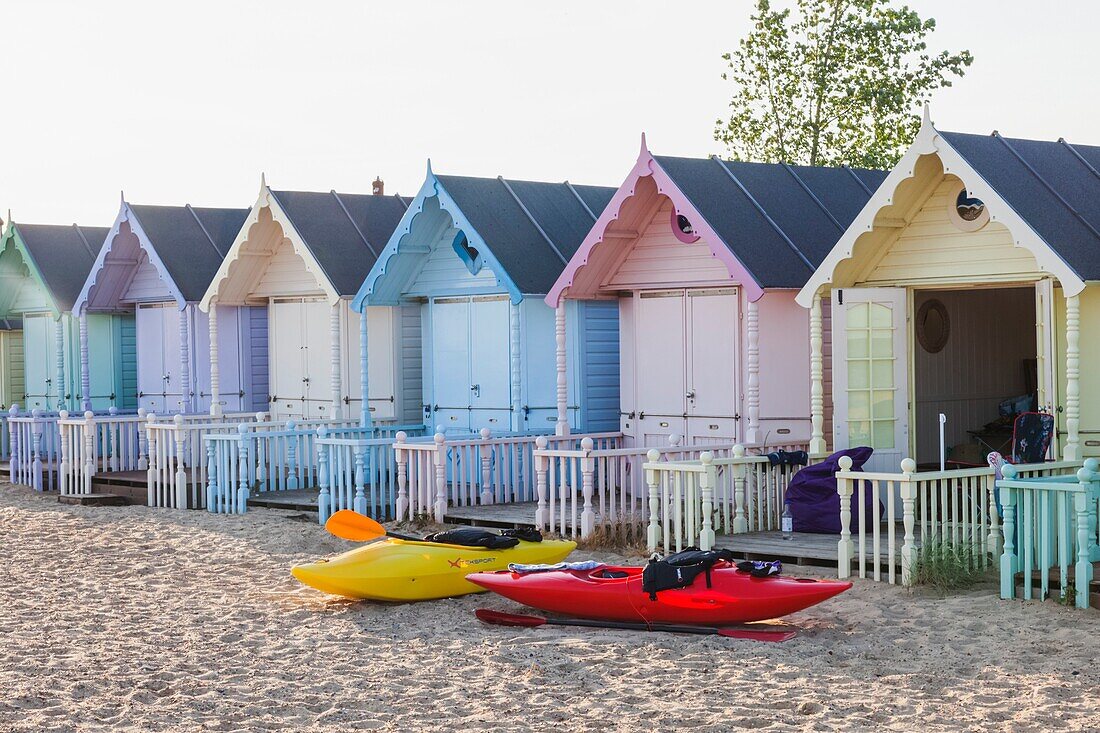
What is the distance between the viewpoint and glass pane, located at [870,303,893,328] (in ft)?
47.3

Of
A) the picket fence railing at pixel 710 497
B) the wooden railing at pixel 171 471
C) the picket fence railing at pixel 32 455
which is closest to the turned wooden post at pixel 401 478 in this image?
the picket fence railing at pixel 710 497

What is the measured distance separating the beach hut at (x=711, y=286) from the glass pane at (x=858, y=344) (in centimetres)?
123

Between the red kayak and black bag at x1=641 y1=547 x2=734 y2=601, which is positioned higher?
black bag at x1=641 y1=547 x2=734 y2=601

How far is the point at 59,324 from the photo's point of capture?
25.6m

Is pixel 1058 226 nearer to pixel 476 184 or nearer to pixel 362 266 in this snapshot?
pixel 476 184

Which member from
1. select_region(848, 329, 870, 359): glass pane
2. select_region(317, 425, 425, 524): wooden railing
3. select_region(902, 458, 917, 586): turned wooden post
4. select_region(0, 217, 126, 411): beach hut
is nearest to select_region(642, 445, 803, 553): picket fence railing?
select_region(848, 329, 870, 359): glass pane

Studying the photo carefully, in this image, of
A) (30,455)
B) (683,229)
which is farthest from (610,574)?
(30,455)

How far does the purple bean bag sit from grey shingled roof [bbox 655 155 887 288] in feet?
7.74

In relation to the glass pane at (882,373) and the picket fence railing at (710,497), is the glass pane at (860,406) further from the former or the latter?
the picket fence railing at (710,497)

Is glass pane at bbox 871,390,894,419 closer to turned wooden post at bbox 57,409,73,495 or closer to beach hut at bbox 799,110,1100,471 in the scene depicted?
beach hut at bbox 799,110,1100,471

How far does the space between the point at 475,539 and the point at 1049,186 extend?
5.99m

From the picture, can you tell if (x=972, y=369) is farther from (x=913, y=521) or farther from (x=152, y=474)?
(x=152, y=474)

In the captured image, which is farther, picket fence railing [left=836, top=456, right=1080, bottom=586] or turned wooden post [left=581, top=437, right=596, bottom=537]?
turned wooden post [left=581, top=437, right=596, bottom=537]

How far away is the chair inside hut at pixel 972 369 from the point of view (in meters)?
17.1
